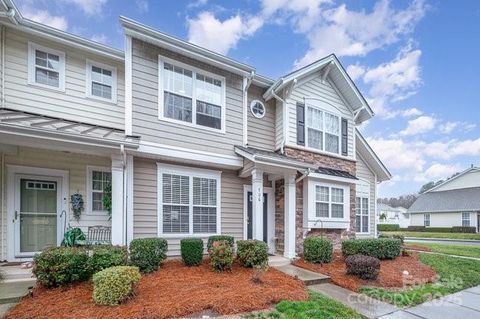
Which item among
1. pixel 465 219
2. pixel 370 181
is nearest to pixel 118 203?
pixel 370 181

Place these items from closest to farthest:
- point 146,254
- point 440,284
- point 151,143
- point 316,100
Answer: point 146,254, point 440,284, point 151,143, point 316,100

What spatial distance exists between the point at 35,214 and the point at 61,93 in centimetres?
363

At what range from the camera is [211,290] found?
5.75 m

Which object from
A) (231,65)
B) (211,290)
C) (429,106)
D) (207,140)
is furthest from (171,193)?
(429,106)

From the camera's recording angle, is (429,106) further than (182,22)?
Yes

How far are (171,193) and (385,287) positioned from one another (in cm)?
632

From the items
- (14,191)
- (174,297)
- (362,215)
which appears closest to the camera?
(174,297)

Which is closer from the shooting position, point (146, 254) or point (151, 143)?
point (146, 254)

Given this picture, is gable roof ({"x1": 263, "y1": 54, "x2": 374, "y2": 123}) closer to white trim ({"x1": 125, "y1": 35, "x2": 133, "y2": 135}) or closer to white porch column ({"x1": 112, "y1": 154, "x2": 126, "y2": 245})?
white trim ({"x1": 125, "y1": 35, "x2": 133, "y2": 135})

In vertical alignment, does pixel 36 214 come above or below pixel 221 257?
above

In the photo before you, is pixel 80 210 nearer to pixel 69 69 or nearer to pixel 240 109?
pixel 69 69

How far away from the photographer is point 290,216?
31.7ft

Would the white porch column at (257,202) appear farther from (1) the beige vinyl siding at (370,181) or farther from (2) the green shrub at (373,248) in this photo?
(1) the beige vinyl siding at (370,181)

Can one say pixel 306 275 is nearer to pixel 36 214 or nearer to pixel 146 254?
pixel 146 254
